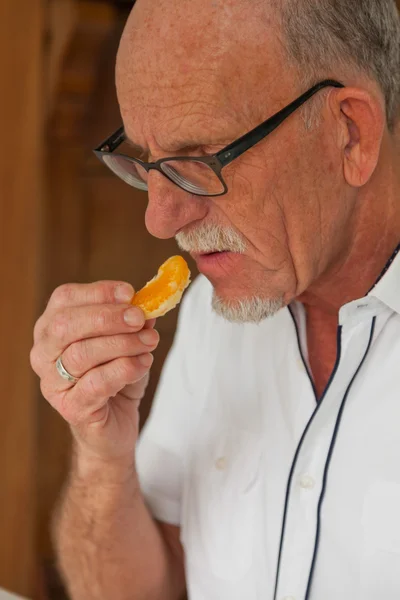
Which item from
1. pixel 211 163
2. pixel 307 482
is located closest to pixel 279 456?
pixel 307 482

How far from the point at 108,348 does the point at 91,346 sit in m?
0.03

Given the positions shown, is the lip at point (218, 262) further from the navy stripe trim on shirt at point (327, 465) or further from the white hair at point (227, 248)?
the navy stripe trim on shirt at point (327, 465)

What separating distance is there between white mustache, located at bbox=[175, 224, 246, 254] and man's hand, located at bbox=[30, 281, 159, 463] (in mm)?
119

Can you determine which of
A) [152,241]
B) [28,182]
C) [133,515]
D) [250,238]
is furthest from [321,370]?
[152,241]

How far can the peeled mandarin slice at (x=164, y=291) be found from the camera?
3.84 feet

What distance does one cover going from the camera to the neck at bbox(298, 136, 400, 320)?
1.28 meters

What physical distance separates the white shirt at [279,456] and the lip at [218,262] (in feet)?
0.62

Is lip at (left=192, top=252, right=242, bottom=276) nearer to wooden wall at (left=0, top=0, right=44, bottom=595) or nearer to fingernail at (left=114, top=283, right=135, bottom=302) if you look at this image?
fingernail at (left=114, top=283, right=135, bottom=302)

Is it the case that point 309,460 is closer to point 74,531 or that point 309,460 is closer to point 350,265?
point 350,265

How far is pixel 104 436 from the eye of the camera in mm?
1350

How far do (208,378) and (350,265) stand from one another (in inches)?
14.6

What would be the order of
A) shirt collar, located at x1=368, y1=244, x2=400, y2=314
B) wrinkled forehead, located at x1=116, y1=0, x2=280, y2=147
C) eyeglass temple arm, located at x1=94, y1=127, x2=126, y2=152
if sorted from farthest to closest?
1. eyeglass temple arm, located at x1=94, y1=127, x2=126, y2=152
2. shirt collar, located at x1=368, y1=244, x2=400, y2=314
3. wrinkled forehead, located at x1=116, y1=0, x2=280, y2=147

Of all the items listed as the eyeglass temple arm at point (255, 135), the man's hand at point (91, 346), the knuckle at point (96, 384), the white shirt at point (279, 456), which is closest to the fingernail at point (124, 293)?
the man's hand at point (91, 346)

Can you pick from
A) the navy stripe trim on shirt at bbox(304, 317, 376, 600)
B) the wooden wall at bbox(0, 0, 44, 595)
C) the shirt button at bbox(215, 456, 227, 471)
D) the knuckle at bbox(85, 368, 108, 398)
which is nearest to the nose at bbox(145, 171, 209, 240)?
the knuckle at bbox(85, 368, 108, 398)
